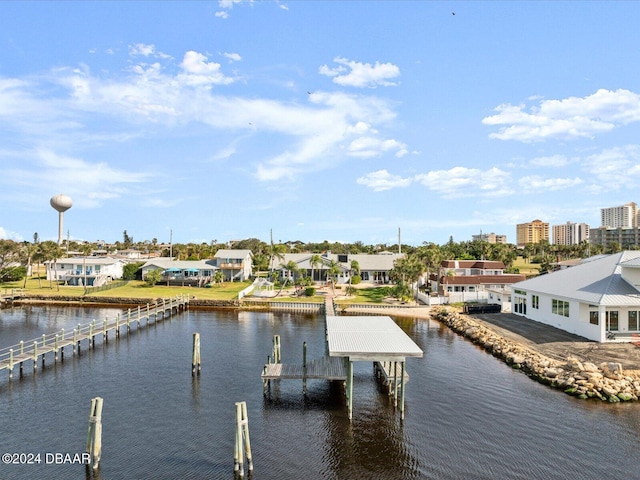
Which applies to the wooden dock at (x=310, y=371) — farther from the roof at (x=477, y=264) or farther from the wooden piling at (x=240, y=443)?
the roof at (x=477, y=264)

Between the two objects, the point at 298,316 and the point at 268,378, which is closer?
the point at 268,378

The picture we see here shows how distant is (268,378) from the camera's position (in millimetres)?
26797

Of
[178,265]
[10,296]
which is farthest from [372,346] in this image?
[10,296]

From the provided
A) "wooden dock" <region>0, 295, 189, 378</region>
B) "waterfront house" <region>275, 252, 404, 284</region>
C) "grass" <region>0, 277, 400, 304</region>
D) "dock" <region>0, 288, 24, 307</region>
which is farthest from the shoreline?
"dock" <region>0, 288, 24, 307</region>

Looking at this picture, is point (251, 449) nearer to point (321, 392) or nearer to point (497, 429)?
point (321, 392)

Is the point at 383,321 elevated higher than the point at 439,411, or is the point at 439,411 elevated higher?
the point at 383,321

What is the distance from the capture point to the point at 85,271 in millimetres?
83125

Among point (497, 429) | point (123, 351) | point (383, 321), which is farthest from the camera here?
point (123, 351)

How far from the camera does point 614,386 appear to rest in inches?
1046

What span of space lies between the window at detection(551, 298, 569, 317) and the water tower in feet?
530

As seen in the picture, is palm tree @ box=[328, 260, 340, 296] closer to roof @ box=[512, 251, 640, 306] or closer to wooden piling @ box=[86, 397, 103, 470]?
roof @ box=[512, 251, 640, 306]

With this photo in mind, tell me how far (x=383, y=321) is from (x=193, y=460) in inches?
680

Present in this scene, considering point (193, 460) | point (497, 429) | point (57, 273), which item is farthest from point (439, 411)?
point (57, 273)

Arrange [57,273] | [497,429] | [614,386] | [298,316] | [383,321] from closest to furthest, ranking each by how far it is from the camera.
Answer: [497,429] < [614,386] < [383,321] < [298,316] < [57,273]
